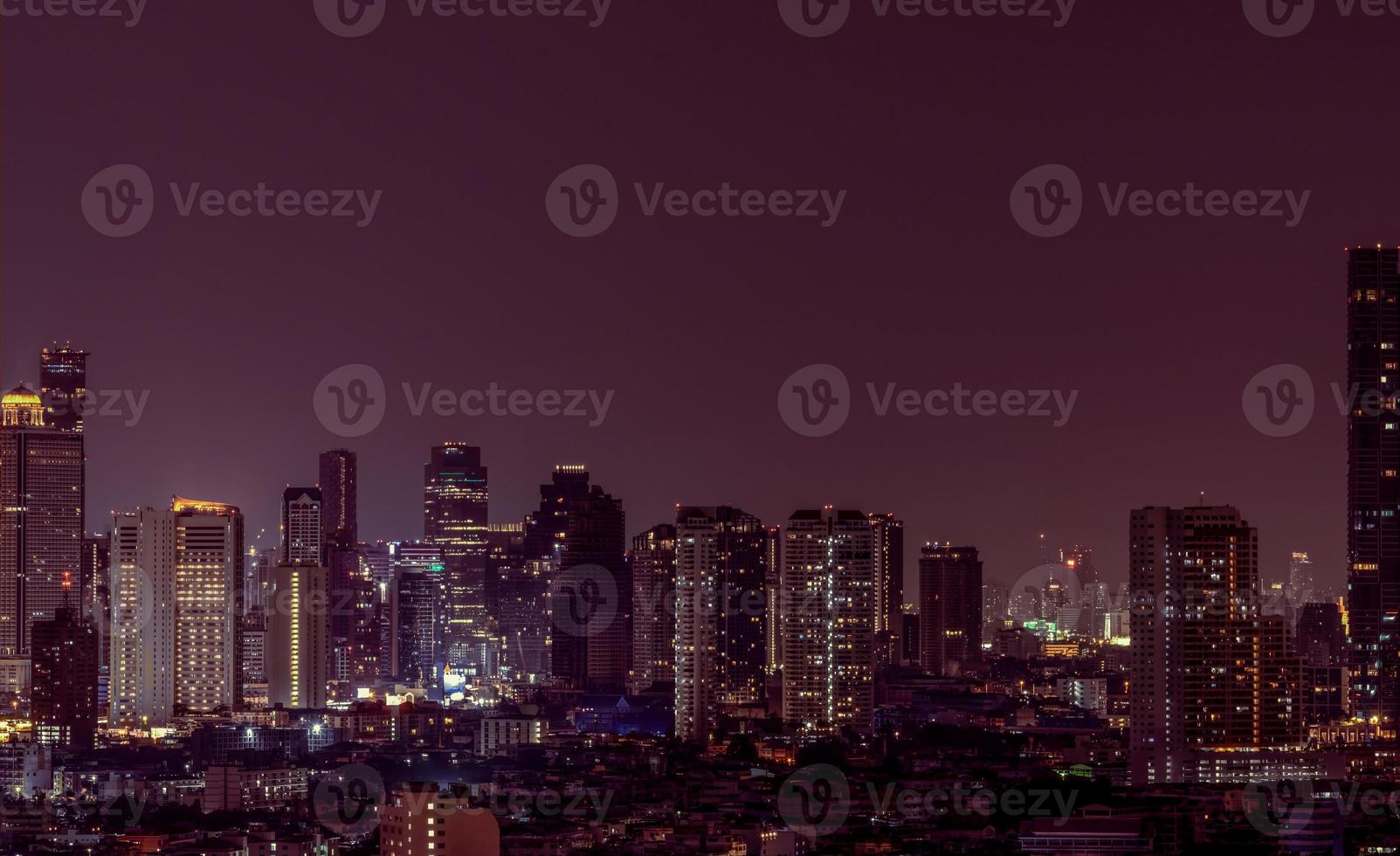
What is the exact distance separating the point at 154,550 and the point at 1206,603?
24696 millimetres

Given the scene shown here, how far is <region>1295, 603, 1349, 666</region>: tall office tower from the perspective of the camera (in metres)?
51.7

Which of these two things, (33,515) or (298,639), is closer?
(298,639)

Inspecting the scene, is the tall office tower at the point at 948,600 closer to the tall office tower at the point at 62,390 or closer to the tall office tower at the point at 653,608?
the tall office tower at the point at 653,608

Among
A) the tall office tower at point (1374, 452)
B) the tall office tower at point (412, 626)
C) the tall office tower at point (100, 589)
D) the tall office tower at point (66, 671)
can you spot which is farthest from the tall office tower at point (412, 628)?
the tall office tower at point (1374, 452)

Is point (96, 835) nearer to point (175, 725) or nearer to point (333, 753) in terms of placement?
point (333, 753)

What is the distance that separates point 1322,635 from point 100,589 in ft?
86.1

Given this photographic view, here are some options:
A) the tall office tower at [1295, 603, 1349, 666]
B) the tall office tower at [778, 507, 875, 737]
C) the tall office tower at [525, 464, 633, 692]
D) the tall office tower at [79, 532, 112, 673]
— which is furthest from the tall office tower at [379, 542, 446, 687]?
the tall office tower at [1295, 603, 1349, 666]

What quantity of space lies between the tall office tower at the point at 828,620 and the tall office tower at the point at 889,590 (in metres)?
8.94

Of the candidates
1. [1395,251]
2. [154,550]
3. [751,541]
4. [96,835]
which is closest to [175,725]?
[154,550]

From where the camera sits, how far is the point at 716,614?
2078 inches

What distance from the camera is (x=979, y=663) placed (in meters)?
65.9

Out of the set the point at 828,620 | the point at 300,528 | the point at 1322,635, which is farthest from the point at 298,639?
the point at 1322,635

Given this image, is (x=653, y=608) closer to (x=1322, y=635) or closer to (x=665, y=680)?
(x=665, y=680)

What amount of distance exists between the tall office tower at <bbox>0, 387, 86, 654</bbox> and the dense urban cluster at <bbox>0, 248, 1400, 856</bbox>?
0.08 meters
